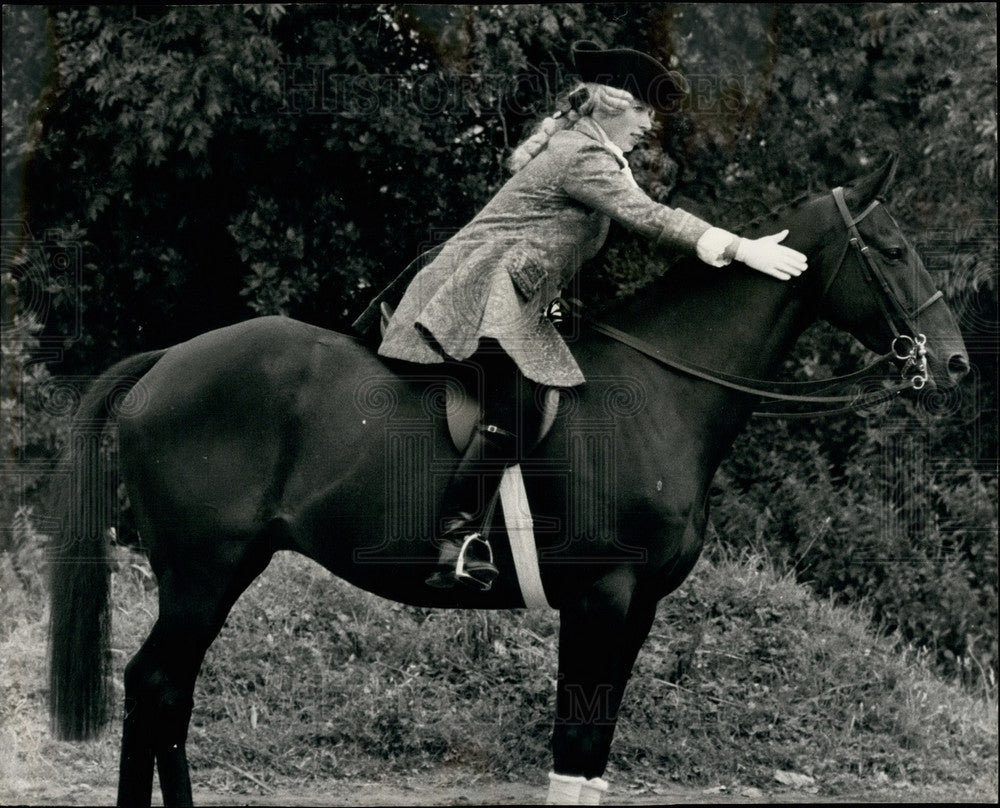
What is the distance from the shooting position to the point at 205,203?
8.68 metres

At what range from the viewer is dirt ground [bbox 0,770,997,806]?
6.38 metres

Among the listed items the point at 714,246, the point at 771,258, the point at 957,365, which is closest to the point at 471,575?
the point at 714,246

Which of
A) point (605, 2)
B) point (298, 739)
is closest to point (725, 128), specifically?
point (605, 2)

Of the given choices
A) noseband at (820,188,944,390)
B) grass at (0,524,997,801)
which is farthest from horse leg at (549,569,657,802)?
grass at (0,524,997,801)

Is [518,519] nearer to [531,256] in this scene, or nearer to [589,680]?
[589,680]

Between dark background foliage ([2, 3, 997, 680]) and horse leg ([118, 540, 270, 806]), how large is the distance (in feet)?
12.5

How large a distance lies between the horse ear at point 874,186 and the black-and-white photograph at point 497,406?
0.01 metres

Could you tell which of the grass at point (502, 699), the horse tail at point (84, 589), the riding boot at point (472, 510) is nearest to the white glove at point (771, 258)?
the riding boot at point (472, 510)

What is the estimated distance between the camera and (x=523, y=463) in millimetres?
4699

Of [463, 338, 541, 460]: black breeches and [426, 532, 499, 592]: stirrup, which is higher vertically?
[463, 338, 541, 460]: black breeches

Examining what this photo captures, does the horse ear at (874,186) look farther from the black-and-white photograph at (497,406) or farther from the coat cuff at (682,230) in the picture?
the coat cuff at (682,230)

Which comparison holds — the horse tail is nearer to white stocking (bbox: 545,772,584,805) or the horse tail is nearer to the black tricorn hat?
white stocking (bbox: 545,772,584,805)

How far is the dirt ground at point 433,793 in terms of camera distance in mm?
6379

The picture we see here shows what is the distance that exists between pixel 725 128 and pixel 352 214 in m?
2.66
